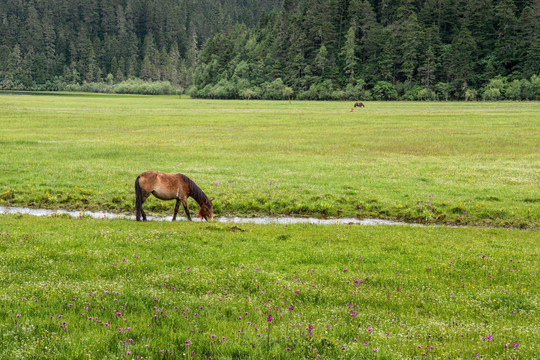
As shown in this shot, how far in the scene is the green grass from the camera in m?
24.0

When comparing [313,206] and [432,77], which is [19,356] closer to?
[313,206]

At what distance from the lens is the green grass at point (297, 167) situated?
24047 mm

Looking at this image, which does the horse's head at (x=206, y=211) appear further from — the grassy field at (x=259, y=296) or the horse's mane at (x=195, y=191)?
the grassy field at (x=259, y=296)

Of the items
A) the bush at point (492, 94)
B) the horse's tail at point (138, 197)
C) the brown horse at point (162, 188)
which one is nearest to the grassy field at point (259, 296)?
the horse's tail at point (138, 197)

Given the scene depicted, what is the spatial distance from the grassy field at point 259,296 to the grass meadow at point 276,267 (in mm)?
41

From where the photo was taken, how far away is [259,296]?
9195 millimetres

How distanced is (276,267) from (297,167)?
76.0ft

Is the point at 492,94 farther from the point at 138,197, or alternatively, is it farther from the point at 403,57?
the point at 138,197

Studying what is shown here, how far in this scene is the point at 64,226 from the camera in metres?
16.3

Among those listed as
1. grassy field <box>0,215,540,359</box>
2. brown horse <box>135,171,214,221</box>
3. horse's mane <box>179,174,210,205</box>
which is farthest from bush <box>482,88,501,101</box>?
brown horse <box>135,171,214,221</box>

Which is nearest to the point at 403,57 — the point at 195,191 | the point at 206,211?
the point at 206,211

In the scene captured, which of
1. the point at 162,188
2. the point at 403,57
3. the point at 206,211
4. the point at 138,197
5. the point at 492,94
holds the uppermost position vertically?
the point at 403,57

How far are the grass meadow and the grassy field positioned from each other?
0.04 metres

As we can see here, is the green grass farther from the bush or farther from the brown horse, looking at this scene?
the bush
